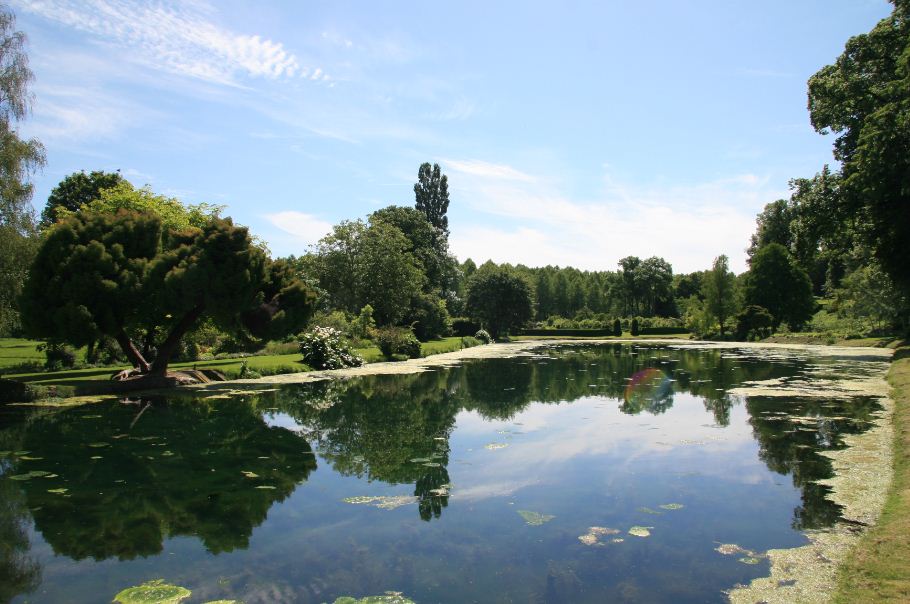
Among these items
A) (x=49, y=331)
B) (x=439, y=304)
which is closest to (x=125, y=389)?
(x=49, y=331)

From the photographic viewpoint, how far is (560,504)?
329 inches

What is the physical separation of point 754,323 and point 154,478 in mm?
56752

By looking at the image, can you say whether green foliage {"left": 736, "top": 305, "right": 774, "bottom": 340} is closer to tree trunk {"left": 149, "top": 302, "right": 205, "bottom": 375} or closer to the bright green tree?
the bright green tree

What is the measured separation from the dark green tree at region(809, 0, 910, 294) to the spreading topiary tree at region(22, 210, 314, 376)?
20.5 metres

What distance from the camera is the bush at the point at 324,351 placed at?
94.5 ft

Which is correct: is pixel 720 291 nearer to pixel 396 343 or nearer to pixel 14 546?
pixel 396 343

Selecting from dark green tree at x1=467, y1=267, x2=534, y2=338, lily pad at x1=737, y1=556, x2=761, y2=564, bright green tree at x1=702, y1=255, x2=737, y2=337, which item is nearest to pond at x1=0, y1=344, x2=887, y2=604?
lily pad at x1=737, y1=556, x2=761, y2=564

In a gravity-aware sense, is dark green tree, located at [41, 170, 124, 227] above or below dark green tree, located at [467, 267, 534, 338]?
above

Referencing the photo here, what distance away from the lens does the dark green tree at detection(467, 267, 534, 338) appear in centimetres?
6556

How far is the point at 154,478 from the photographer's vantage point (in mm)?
9516

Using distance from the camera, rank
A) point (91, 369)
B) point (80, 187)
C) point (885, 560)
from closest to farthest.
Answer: point (885, 560)
point (91, 369)
point (80, 187)

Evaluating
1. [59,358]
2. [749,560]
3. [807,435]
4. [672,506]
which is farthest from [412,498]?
[59,358]

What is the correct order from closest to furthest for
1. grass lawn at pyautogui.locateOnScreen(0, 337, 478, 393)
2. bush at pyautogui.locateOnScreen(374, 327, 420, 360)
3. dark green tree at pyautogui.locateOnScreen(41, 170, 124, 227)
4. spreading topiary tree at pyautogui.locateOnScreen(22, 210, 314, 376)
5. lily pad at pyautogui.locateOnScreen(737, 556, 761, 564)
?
lily pad at pyautogui.locateOnScreen(737, 556, 761, 564) < spreading topiary tree at pyautogui.locateOnScreen(22, 210, 314, 376) < grass lawn at pyautogui.locateOnScreen(0, 337, 478, 393) < bush at pyautogui.locateOnScreen(374, 327, 420, 360) < dark green tree at pyautogui.locateOnScreen(41, 170, 124, 227)

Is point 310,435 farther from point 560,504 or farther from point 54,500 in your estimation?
point 560,504
